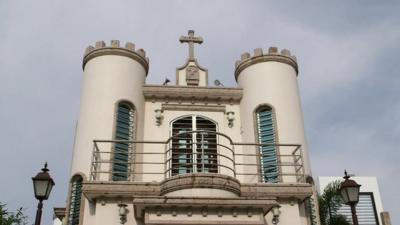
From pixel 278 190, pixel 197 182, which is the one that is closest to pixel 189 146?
pixel 197 182

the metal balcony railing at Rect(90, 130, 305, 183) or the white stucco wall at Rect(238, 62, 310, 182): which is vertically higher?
the white stucco wall at Rect(238, 62, 310, 182)

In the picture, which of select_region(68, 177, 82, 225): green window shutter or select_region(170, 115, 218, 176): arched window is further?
select_region(170, 115, 218, 176): arched window

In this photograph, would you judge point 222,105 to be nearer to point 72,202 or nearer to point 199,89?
point 199,89

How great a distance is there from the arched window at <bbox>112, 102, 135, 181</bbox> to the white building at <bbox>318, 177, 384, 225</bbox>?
19776 millimetres

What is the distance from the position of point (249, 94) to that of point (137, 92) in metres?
4.12

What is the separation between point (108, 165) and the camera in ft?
52.0

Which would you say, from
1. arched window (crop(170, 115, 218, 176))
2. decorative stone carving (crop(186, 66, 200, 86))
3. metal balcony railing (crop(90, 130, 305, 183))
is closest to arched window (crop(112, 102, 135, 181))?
metal balcony railing (crop(90, 130, 305, 183))

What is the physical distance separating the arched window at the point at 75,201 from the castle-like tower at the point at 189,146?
3 centimetres

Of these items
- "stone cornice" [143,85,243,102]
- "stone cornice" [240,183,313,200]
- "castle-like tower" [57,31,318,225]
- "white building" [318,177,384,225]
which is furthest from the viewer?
"white building" [318,177,384,225]

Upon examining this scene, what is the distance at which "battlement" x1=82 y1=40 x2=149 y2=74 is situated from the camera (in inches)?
725

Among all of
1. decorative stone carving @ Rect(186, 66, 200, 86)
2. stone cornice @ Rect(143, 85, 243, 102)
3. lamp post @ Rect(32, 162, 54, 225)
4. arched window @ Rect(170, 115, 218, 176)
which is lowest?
lamp post @ Rect(32, 162, 54, 225)

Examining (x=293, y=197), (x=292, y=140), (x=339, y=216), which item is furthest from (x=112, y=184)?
(x=339, y=216)

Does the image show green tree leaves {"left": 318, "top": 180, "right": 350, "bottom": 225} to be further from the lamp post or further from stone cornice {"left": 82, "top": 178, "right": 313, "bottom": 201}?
the lamp post

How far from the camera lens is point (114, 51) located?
18.4m
